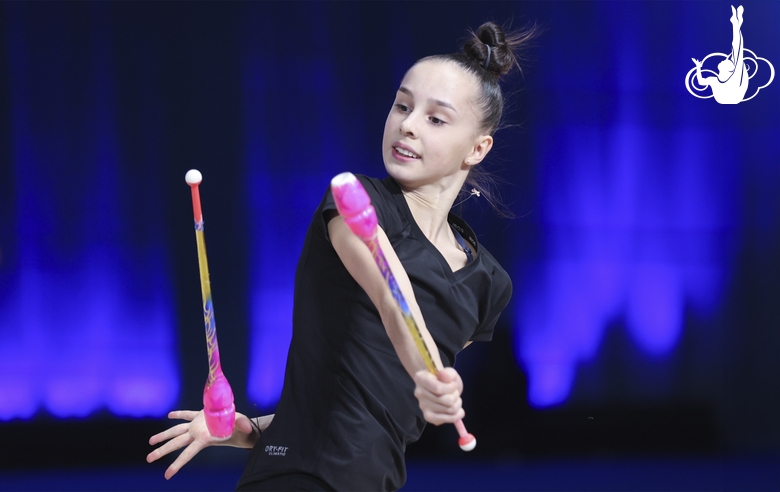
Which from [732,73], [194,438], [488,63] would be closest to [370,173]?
[732,73]

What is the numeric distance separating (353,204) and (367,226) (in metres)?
0.03

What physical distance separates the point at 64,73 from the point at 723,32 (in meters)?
2.78

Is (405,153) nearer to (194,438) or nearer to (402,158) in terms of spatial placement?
(402,158)

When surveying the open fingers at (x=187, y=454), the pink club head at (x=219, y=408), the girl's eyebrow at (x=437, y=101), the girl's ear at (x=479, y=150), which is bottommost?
the open fingers at (x=187, y=454)

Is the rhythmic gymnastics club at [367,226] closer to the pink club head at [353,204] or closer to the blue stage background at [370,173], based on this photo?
the pink club head at [353,204]

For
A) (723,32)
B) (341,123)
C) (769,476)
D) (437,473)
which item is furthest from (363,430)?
(723,32)

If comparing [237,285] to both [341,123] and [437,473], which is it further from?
[437,473]

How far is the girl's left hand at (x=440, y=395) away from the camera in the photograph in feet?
2.86

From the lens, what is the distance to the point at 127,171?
10.2 ft

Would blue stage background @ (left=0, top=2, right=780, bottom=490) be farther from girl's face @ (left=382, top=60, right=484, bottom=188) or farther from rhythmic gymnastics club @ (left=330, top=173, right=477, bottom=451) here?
rhythmic gymnastics club @ (left=330, top=173, right=477, bottom=451)

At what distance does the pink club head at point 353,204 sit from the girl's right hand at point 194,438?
48 centimetres

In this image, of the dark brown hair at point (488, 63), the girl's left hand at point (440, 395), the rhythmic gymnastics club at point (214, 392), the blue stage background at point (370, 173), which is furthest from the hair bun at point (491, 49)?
the blue stage background at point (370, 173)

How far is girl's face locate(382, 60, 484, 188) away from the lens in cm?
118

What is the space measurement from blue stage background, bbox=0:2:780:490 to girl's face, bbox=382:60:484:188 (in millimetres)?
1946
